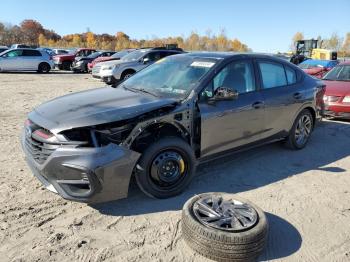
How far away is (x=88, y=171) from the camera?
134 inches

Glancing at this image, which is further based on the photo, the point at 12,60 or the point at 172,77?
the point at 12,60

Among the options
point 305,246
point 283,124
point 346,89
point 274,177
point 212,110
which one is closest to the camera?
point 305,246

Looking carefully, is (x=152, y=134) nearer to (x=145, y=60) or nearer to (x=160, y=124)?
(x=160, y=124)

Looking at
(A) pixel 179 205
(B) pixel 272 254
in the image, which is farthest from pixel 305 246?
(A) pixel 179 205

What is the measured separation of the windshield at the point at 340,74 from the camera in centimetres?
951

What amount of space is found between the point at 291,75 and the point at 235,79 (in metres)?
1.55

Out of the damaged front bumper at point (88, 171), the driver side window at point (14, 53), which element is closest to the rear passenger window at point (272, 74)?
the damaged front bumper at point (88, 171)

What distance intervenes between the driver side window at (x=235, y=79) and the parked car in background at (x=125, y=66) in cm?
946

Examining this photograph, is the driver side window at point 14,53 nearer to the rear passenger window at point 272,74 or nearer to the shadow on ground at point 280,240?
the rear passenger window at point 272,74

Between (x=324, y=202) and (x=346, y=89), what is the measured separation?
17.5 feet

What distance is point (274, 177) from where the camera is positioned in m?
4.93

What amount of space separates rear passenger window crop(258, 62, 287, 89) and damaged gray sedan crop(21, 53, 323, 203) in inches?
0.6

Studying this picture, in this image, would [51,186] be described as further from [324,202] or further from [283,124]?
[283,124]

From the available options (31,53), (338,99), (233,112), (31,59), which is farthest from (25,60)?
(233,112)
